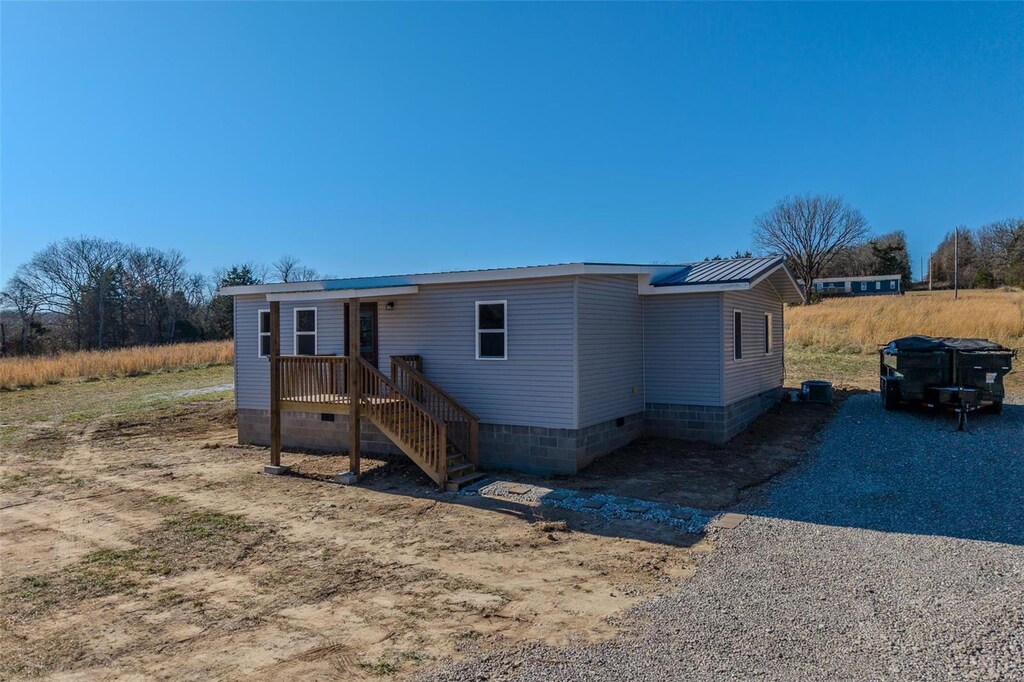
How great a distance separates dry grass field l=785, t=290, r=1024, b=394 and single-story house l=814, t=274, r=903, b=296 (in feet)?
93.2

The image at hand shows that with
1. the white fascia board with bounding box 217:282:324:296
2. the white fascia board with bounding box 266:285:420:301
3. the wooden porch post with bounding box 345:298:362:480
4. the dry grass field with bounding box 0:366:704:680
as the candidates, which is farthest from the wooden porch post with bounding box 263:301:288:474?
the wooden porch post with bounding box 345:298:362:480

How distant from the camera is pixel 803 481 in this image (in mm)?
8594

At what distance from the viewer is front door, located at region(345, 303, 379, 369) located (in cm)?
1161

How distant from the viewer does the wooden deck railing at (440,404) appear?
9883 millimetres

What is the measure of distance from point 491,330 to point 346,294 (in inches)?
99.8

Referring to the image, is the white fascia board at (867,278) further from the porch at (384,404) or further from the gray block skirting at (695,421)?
the porch at (384,404)

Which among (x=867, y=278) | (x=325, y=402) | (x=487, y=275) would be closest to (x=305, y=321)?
(x=325, y=402)

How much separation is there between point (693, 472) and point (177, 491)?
7.94 meters

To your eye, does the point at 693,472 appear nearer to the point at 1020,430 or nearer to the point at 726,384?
the point at 726,384

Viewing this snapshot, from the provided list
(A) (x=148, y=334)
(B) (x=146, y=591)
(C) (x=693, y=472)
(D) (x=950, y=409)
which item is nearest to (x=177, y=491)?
(B) (x=146, y=591)

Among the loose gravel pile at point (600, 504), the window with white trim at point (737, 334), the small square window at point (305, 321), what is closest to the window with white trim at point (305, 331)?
the small square window at point (305, 321)

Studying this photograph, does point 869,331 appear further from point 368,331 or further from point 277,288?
point 277,288

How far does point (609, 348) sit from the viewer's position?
408 inches

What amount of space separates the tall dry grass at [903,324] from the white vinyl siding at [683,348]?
15.3 meters
